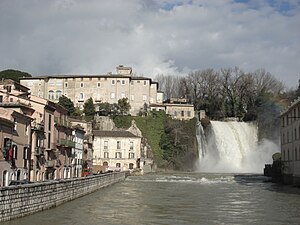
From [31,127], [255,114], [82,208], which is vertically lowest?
[82,208]

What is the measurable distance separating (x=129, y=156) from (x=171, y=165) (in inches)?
385

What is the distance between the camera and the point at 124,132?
77.4 metres

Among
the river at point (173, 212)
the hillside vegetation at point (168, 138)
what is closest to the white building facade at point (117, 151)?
the hillside vegetation at point (168, 138)

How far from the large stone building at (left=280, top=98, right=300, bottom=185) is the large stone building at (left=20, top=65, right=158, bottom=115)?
41538mm

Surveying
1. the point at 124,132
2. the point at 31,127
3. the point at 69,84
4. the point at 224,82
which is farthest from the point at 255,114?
the point at 31,127

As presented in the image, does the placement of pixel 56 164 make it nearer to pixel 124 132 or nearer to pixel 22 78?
pixel 124 132

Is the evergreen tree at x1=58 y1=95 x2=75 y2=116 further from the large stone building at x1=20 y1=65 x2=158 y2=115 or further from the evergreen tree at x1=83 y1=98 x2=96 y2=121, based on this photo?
the large stone building at x1=20 y1=65 x2=158 y2=115

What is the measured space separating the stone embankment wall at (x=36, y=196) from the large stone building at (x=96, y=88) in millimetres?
56380

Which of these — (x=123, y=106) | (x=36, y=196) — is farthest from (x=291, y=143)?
(x=123, y=106)

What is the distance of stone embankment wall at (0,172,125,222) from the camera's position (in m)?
16.8

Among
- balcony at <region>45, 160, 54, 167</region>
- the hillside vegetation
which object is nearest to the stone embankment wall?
balcony at <region>45, 160, 54, 167</region>

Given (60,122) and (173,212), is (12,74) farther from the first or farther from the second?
(173,212)

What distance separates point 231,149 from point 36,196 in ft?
216

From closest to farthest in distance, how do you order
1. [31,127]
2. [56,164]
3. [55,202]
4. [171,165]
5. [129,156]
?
[55,202] → [31,127] → [56,164] → [129,156] → [171,165]
